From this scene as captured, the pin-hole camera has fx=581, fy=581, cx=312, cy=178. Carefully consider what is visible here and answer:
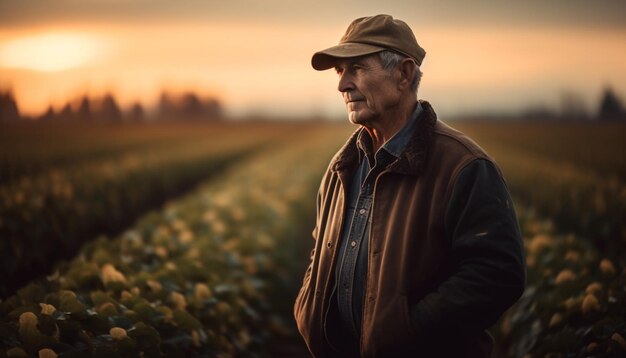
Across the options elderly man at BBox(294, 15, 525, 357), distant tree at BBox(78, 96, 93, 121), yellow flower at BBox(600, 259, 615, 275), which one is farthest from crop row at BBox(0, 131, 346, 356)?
distant tree at BBox(78, 96, 93, 121)

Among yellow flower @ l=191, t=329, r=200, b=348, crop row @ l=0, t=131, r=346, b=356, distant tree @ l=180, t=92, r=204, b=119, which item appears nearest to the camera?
crop row @ l=0, t=131, r=346, b=356

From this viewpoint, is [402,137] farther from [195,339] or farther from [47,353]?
[195,339]

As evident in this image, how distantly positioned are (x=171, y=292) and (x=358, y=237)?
228 cm

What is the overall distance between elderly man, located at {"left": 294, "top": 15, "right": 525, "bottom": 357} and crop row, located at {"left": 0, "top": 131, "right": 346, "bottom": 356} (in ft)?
4.30

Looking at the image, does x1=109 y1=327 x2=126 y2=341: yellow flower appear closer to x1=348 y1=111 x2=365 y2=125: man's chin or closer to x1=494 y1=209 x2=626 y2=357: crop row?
x1=348 y1=111 x2=365 y2=125: man's chin

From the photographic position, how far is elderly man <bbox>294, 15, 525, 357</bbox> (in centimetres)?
218

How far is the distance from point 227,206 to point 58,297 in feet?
18.0

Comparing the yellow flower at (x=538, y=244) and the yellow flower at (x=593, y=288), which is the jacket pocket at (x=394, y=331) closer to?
the yellow flower at (x=593, y=288)

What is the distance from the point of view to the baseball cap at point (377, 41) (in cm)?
235

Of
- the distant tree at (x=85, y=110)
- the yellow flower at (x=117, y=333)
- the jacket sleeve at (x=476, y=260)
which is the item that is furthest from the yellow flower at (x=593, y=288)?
the distant tree at (x=85, y=110)

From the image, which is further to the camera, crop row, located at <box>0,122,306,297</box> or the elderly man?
crop row, located at <box>0,122,306,297</box>

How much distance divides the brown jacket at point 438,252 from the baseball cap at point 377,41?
0.30 m

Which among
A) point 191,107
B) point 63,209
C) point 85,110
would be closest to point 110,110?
point 85,110

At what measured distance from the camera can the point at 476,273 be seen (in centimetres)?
217
